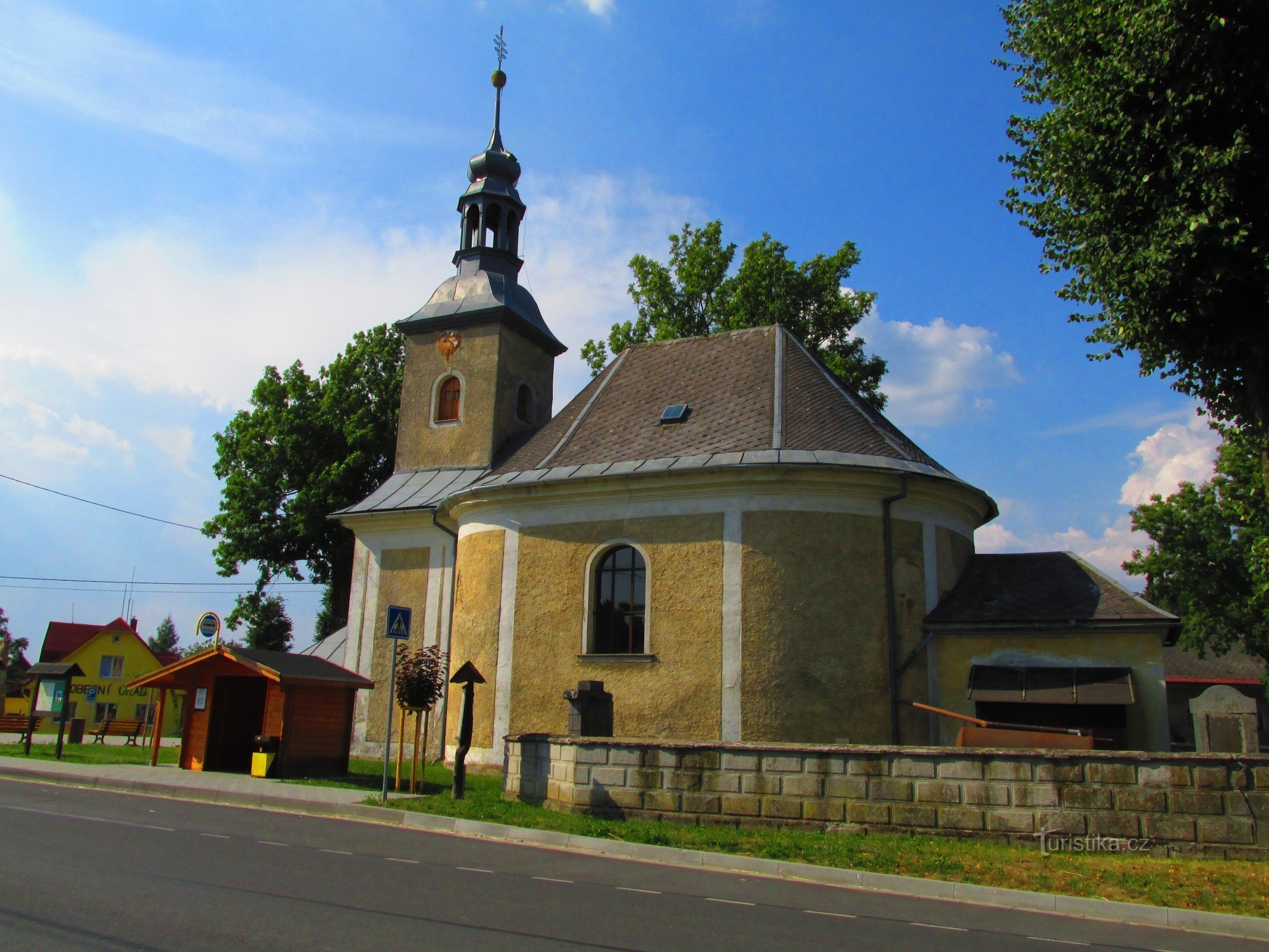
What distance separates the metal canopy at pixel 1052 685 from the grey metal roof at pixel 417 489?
12.4 metres

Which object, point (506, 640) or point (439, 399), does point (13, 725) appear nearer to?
point (439, 399)

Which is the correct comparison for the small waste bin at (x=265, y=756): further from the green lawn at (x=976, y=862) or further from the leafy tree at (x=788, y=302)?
the leafy tree at (x=788, y=302)

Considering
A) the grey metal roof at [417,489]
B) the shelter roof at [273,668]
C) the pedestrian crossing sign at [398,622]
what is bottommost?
the shelter roof at [273,668]

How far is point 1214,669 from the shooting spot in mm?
50969

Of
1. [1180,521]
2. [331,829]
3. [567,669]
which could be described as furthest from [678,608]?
[1180,521]

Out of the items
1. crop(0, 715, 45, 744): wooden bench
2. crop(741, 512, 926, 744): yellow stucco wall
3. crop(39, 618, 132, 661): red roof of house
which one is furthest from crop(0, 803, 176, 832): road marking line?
crop(39, 618, 132, 661): red roof of house

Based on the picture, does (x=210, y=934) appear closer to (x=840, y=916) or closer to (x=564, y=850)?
(x=840, y=916)

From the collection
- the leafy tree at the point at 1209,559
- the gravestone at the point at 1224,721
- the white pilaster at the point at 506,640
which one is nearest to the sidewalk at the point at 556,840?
the white pilaster at the point at 506,640

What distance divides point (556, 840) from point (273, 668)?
26.5 feet

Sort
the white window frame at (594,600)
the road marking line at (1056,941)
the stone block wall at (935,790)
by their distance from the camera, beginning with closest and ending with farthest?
the road marking line at (1056,941) < the stone block wall at (935,790) < the white window frame at (594,600)

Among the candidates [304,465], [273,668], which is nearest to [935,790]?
[273,668]

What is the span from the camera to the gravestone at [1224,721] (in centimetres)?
1207

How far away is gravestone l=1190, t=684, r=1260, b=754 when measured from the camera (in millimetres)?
12070

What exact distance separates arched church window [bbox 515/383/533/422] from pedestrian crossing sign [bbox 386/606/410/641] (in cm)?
1214
